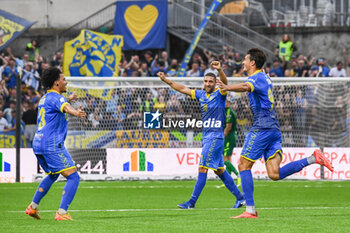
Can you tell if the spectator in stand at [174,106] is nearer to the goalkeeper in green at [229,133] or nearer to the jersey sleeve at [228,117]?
the goalkeeper in green at [229,133]

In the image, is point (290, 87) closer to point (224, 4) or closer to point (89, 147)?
point (89, 147)

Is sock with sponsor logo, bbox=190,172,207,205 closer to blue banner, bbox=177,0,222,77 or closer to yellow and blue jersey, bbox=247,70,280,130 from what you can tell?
yellow and blue jersey, bbox=247,70,280,130

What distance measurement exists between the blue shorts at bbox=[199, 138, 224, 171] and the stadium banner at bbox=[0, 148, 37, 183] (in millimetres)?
9600

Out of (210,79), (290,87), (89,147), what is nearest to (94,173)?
(89,147)

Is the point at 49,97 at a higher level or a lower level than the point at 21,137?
higher

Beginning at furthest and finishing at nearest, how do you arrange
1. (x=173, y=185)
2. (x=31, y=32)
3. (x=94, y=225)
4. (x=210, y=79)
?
(x=31, y=32) → (x=173, y=185) → (x=210, y=79) → (x=94, y=225)

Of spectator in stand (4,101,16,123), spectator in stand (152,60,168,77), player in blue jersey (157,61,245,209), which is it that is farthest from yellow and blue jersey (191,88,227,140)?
spectator in stand (152,60,168,77)

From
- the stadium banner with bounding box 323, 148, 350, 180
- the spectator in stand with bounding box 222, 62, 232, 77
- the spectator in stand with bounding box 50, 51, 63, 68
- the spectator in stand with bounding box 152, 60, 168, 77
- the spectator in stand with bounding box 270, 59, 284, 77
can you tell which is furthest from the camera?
the spectator in stand with bounding box 50, 51, 63, 68

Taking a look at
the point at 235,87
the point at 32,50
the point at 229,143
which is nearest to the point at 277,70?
the point at 229,143

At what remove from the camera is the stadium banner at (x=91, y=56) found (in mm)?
28477

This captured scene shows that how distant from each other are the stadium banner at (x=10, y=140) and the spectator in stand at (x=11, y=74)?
4.58 metres

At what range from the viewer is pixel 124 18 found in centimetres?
3256

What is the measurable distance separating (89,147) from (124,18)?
11.5 metres

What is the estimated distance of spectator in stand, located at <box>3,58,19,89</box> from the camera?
88.8ft
